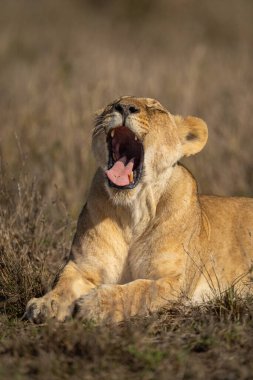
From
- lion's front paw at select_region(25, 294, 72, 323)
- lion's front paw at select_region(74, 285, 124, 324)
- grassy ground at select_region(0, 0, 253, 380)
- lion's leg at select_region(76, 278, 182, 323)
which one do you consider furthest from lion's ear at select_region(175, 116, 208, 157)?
lion's front paw at select_region(25, 294, 72, 323)

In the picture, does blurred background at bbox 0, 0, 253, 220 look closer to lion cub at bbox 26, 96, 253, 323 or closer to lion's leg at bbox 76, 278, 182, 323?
lion cub at bbox 26, 96, 253, 323

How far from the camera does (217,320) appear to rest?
453 centimetres

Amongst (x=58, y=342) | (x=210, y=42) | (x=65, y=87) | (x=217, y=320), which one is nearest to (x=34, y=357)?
(x=58, y=342)

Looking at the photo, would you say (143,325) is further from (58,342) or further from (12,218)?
(12,218)

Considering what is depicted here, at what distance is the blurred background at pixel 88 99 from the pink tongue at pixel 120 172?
0.65 meters

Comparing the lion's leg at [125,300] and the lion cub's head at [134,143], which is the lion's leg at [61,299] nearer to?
the lion's leg at [125,300]

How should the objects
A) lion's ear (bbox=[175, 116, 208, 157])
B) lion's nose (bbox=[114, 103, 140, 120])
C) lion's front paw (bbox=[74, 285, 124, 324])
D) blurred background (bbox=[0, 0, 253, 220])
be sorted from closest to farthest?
lion's front paw (bbox=[74, 285, 124, 324]) < lion's nose (bbox=[114, 103, 140, 120]) < lion's ear (bbox=[175, 116, 208, 157]) < blurred background (bbox=[0, 0, 253, 220])

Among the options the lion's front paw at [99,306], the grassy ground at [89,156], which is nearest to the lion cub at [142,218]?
the lion's front paw at [99,306]

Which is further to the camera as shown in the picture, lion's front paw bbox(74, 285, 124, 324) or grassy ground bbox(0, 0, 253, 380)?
lion's front paw bbox(74, 285, 124, 324)

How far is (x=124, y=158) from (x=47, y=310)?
973 millimetres

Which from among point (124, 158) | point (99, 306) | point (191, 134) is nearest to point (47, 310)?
point (99, 306)

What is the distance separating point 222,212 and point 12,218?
53.9 inches

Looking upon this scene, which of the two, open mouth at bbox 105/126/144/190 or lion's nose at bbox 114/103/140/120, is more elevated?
lion's nose at bbox 114/103/140/120

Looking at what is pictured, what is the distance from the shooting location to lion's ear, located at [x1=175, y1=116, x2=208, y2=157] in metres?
5.17
